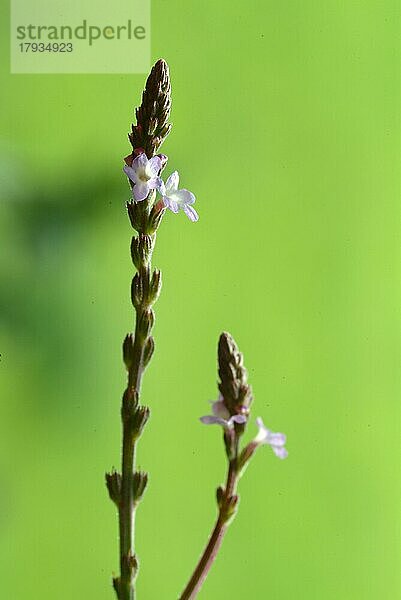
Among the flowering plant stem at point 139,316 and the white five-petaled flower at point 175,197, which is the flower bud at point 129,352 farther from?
the white five-petaled flower at point 175,197

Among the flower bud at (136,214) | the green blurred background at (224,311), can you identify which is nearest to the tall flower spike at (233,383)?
the flower bud at (136,214)

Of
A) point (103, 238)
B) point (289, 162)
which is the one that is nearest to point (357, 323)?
point (289, 162)

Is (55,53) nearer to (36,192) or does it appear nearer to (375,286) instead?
(36,192)

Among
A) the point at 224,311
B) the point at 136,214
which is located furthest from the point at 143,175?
the point at 224,311

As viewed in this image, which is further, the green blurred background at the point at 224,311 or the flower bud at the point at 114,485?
the green blurred background at the point at 224,311

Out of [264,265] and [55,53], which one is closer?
[55,53]

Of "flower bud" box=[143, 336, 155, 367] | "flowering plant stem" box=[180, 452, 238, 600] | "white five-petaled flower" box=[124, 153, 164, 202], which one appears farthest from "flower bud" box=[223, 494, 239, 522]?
"white five-petaled flower" box=[124, 153, 164, 202]

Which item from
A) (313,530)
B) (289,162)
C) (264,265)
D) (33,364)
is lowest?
(313,530)
